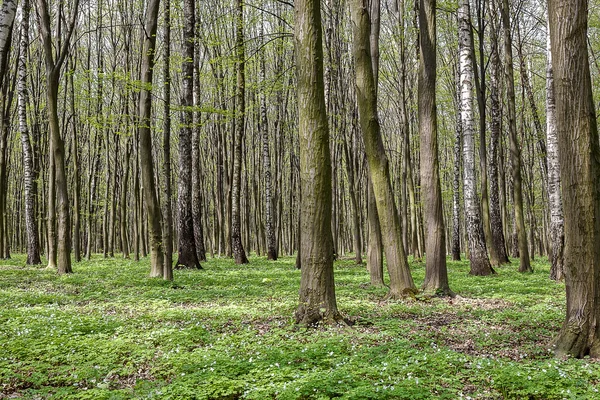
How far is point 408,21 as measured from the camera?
23.9m

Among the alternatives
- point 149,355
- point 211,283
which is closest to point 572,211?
point 149,355

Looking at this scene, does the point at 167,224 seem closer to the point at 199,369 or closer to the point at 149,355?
the point at 149,355

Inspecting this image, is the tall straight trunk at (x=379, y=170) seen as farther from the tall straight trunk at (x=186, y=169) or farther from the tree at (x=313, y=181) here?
the tall straight trunk at (x=186, y=169)

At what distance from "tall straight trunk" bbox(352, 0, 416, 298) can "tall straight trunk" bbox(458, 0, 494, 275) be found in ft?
18.8

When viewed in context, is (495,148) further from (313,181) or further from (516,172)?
(313,181)

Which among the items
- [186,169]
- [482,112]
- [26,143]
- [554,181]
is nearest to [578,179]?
[554,181]

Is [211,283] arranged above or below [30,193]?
below

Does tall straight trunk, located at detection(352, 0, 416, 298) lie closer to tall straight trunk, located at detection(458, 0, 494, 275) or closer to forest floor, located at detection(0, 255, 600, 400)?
forest floor, located at detection(0, 255, 600, 400)

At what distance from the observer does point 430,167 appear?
9.95 metres

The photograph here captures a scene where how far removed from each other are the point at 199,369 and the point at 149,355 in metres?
1.00

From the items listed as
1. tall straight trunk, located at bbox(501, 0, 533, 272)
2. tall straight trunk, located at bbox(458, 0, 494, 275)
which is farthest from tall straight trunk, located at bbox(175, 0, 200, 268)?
tall straight trunk, located at bbox(501, 0, 533, 272)

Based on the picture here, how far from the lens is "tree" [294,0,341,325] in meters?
6.81

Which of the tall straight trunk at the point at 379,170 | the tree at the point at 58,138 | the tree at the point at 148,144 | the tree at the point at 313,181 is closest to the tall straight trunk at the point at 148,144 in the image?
the tree at the point at 148,144

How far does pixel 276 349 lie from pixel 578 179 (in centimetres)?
403
